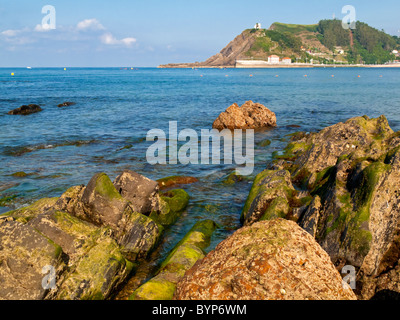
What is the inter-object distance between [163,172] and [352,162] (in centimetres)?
1105

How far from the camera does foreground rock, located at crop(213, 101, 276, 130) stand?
31.2 meters

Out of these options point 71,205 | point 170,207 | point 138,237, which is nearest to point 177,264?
point 138,237

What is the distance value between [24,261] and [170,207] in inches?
252

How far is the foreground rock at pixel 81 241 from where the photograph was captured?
758 centimetres

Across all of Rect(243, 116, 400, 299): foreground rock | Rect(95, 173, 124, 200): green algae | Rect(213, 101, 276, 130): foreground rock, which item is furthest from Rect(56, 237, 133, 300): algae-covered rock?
Rect(213, 101, 276, 130): foreground rock

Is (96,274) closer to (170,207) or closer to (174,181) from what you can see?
(170,207)

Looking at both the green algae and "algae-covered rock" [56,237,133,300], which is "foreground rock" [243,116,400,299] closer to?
the green algae

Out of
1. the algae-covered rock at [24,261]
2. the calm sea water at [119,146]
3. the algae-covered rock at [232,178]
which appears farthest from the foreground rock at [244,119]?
the algae-covered rock at [24,261]

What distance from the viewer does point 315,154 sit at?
15.0m

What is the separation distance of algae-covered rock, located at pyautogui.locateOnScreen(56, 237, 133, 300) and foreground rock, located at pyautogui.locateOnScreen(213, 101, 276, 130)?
23.4 meters

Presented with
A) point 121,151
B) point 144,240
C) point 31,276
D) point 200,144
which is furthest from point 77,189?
point 200,144

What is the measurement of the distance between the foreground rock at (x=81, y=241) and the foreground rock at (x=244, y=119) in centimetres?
1934

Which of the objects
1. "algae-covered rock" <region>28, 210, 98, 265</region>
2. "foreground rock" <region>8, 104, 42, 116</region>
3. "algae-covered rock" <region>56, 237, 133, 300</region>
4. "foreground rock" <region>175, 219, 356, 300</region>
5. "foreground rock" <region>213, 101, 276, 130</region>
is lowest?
"algae-covered rock" <region>56, 237, 133, 300</region>
